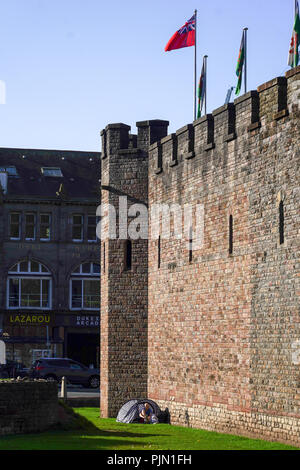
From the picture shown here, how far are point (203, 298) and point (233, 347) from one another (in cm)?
257

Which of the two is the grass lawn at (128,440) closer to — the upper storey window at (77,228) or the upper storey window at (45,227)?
the upper storey window at (45,227)

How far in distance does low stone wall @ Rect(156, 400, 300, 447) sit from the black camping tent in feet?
0.76

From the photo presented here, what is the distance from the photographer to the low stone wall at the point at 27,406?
86.6ft

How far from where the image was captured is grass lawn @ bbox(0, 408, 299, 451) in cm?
2306

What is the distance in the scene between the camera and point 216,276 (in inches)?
1102

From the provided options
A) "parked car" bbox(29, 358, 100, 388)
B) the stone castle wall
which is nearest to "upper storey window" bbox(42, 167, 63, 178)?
"parked car" bbox(29, 358, 100, 388)

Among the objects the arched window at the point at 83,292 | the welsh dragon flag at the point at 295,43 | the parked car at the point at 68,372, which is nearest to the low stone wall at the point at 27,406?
the welsh dragon flag at the point at 295,43

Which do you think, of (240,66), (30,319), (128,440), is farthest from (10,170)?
(128,440)

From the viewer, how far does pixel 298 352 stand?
75.5ft

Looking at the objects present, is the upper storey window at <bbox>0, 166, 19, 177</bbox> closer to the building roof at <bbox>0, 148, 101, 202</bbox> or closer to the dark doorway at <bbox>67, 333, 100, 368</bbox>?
the building roof at <bbox>0, 148, 101, 202</bbox>

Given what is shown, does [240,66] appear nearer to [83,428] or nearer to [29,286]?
[83,428]

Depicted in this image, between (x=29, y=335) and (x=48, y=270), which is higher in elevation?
(x=48, y=270)

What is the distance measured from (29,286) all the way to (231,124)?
1519 inches
